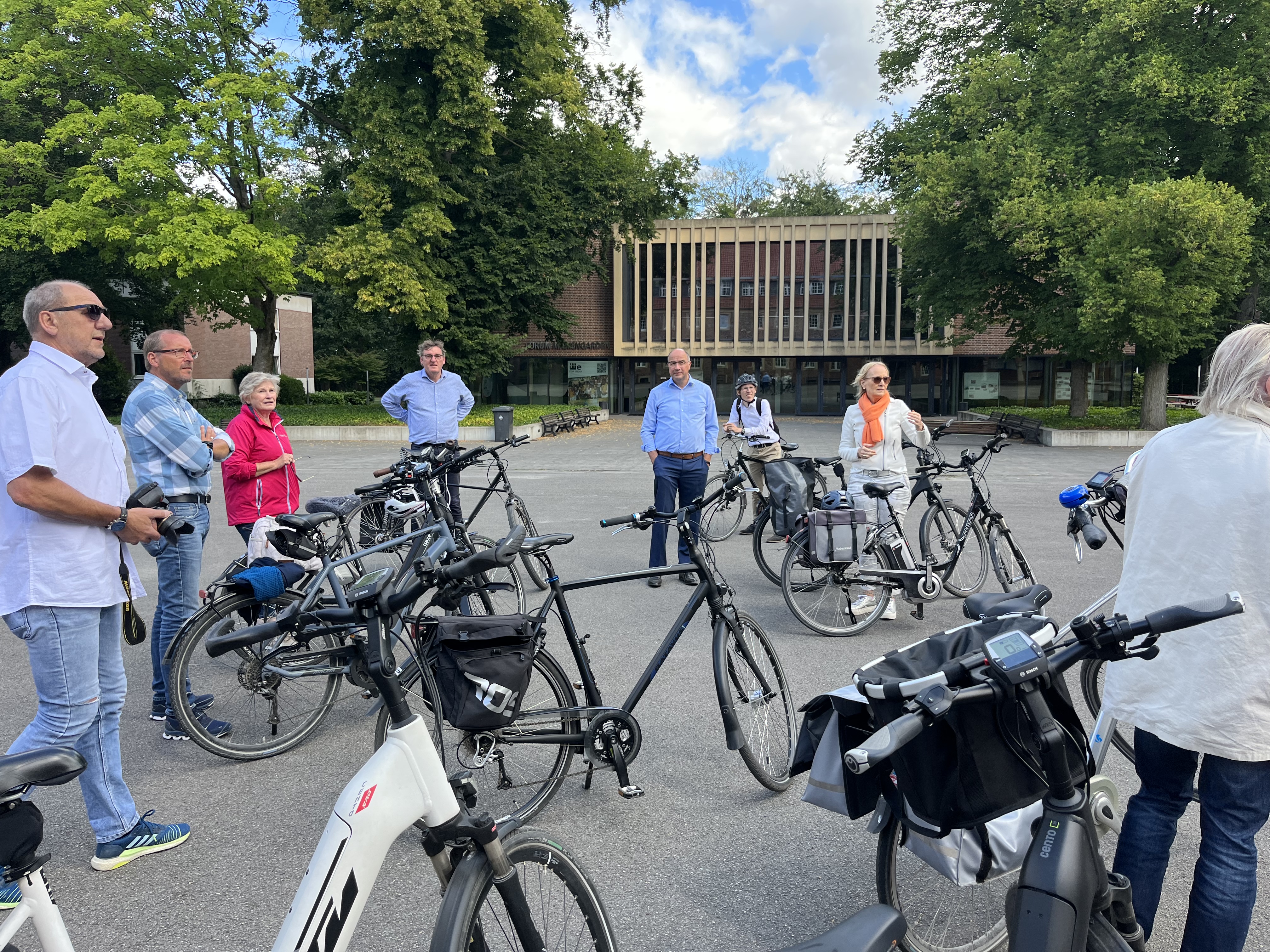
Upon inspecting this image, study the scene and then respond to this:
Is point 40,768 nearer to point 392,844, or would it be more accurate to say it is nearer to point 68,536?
point 392,844

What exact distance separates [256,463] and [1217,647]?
202 inches

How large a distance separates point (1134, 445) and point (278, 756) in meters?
21.7

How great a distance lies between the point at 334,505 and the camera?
5.08m

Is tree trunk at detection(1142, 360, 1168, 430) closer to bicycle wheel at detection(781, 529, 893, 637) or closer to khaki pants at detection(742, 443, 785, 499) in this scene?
khaki pants at detection(742, 443, 785, 499)

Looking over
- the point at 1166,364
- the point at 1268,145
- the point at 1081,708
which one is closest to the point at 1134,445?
the point at 1166,364

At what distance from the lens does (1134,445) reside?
20.7 metres

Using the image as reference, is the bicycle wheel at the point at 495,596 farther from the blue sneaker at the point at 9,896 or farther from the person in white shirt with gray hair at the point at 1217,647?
the person in white shirt with gray hair at the point at 1217,647

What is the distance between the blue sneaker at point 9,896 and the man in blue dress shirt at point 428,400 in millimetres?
5561

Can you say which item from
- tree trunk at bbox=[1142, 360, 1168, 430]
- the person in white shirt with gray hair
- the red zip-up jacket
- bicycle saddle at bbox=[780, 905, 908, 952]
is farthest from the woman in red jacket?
tree trunk at bbox=[1142, 360, 1168, 430]

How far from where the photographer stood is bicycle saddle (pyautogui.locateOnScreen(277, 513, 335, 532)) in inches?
158

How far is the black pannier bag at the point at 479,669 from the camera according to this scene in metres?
2.87

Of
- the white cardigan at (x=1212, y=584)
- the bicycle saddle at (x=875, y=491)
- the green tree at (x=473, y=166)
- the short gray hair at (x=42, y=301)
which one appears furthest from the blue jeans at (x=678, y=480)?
the green tree at (x=473, y=166)

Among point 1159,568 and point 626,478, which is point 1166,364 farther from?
point 1159,568

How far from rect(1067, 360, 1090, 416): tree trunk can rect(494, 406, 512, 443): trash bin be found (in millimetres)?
16756
